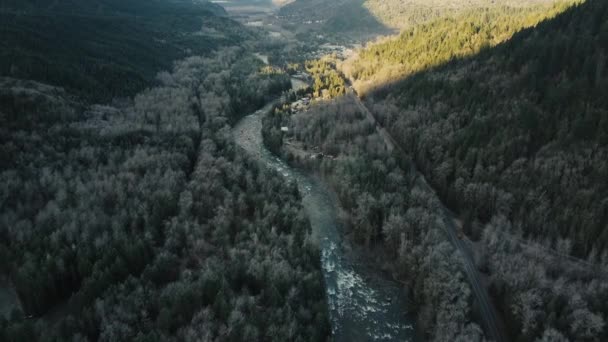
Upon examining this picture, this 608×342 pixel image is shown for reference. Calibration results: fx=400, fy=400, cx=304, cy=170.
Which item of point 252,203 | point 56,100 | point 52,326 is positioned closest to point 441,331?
point 252,203

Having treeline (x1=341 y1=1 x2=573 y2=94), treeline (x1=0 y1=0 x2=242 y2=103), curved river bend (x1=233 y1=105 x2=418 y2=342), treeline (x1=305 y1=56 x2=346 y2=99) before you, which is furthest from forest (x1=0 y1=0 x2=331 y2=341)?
treeline (x1=341 y1=1 x2=573 y2=94)

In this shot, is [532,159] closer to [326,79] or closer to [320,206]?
A: [320,206]

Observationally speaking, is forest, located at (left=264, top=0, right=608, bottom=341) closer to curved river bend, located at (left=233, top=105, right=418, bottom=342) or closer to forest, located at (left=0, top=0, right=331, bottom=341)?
curved river bend, located at (left=233, top=105, right=418, bottom=342)

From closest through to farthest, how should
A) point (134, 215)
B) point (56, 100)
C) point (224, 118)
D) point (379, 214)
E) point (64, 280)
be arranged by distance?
point (64, 280) → point (134, 215) → point (379, 214) → point (56, 100) → point (224, 118)

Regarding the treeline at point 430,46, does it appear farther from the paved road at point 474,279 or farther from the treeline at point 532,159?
the paved road at point 474,279

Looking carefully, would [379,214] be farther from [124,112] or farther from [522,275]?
[124,112]

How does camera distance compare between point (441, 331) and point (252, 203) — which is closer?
point (441, 331)
